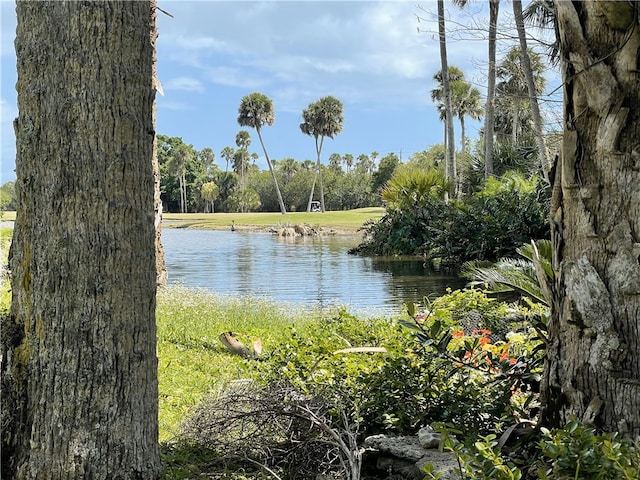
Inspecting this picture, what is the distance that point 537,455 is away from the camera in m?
2.60

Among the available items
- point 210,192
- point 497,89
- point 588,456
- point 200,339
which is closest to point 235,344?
point 200,339

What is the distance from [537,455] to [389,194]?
2363 cm

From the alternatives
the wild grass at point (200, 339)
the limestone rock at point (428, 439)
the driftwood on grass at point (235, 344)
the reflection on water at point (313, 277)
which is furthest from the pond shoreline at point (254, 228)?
the limestone rock at point (428, 439)

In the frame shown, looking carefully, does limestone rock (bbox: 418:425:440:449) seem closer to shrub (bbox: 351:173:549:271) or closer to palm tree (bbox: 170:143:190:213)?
shrub (bbox: 351:173:549:271)

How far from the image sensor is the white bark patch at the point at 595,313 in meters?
2.52

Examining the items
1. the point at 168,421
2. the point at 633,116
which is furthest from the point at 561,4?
the point at 168,421

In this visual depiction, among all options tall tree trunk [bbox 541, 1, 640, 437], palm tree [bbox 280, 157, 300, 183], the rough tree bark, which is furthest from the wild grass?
palm tree [bbox 280, 157, 300, 183]

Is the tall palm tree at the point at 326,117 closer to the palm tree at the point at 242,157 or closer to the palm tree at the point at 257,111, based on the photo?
the palm tree at the point at 257,111

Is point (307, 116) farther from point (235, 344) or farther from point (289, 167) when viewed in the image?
point (235, 344)

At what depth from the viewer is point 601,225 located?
102 inches

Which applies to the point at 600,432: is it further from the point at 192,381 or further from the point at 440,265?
the point at 440,265

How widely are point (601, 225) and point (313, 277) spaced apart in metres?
14.4

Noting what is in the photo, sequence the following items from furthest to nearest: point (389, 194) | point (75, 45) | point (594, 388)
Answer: point (389, 194) < point (594, 388) < point (75, 45)

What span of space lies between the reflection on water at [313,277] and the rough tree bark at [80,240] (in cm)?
750
